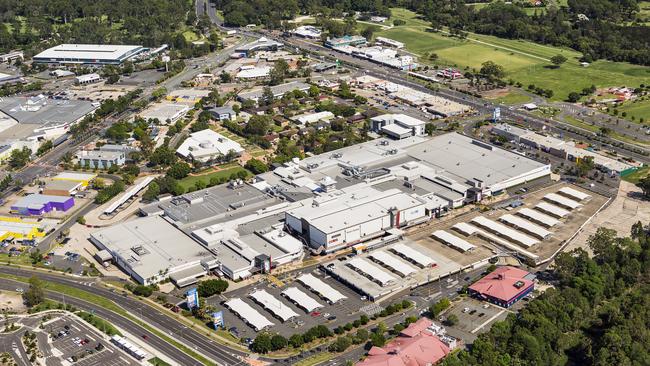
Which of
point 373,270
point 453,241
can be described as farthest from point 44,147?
point 453,241

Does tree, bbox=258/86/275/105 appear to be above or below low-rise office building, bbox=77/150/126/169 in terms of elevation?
above

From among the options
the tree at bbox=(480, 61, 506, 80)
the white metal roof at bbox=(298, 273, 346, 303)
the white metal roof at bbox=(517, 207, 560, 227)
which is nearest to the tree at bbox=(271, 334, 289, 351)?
the white metal roof at bbox=(298, 273, 346, 303)

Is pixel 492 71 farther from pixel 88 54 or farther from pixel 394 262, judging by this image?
pixel 88 54

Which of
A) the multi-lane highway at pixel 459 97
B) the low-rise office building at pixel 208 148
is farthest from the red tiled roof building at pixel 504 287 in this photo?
the low-rise office building at pixel 208 148

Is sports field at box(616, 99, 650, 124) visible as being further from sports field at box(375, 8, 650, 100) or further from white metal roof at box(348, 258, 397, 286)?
white metal roof at box(348, 258, 397, 286)

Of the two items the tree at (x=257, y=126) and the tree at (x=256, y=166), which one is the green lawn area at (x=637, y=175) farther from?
the tree at (x=257, y=126)

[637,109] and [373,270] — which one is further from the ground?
[637,109]
